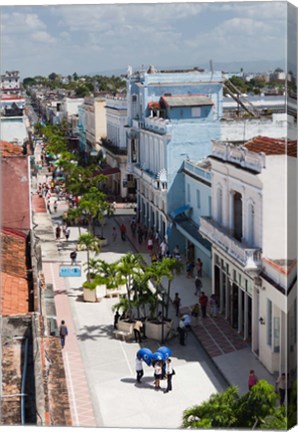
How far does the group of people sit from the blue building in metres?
9.41

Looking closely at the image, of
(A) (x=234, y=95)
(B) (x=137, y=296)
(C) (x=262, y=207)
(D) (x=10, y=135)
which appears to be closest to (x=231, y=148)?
(C) (x=262, y=207)

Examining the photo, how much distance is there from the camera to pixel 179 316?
2056 centimetres

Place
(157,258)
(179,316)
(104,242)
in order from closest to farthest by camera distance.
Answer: (179,316) < (157,258) < (104,242)

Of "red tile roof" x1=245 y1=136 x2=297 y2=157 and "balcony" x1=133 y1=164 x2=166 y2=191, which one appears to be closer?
"red tile roof" x1=245 y1=136 x2=297 y2=157

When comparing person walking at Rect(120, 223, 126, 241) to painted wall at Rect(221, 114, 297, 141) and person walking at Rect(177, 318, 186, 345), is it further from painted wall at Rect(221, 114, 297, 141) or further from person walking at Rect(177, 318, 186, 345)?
person walking at Rect(177, 318, 186, 345)

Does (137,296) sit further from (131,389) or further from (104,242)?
(104,242)

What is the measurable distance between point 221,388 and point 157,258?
7.05 metres

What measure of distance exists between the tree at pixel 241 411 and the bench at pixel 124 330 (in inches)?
317

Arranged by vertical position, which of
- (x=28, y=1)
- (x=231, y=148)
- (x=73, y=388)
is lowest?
(x=73, y=388)

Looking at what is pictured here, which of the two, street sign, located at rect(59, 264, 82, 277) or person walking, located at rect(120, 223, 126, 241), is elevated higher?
person walking, located at rect(120, 223, 126, 241)

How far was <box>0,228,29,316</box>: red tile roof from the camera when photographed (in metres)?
12.9

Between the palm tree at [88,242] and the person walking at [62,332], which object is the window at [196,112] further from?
the person walking at [62,332]

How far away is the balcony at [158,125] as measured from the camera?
26.5 m

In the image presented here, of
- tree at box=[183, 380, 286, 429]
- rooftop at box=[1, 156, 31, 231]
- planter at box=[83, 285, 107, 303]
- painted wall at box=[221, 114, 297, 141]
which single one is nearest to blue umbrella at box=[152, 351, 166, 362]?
rooftop at box=[1, 156, 31, 231]
